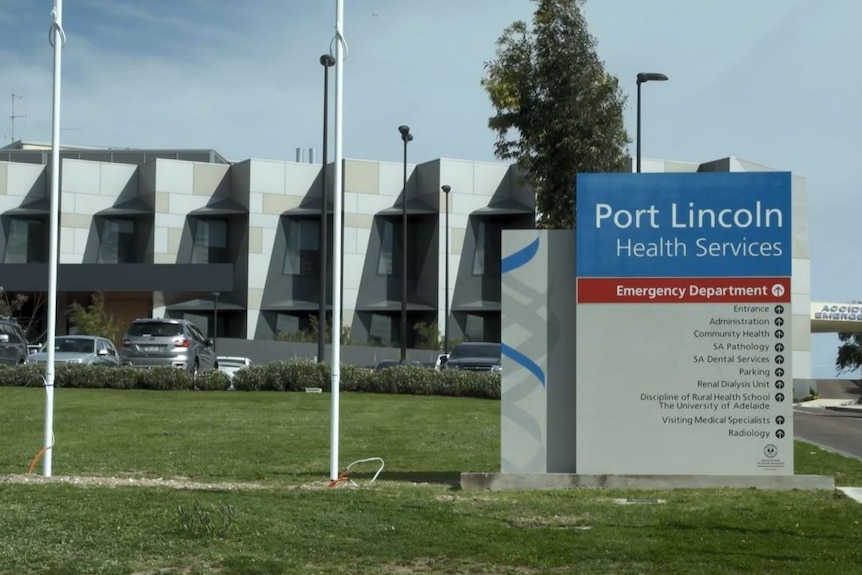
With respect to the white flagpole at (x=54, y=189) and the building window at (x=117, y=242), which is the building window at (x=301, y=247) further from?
the white flagpole at (x=54, y=189)

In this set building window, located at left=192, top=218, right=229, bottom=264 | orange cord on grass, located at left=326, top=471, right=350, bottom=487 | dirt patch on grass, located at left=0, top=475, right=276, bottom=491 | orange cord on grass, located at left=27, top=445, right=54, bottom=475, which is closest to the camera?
dirt patch on grass, located at left=0, top=475, right=276, bottom=491

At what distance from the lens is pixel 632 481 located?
11844mm

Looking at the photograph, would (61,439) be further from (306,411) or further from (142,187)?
(142,187)

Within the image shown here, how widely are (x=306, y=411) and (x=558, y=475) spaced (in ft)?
38.4

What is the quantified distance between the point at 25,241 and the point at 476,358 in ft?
114

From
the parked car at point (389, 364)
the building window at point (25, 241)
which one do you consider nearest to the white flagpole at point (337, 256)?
the parked car at point (389, 364)

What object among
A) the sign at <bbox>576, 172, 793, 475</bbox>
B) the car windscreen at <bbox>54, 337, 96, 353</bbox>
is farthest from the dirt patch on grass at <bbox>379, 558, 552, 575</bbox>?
the car windscreen at <bbox>54, 337, 96, 353</bbox>

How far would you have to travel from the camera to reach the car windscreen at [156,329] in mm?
31109

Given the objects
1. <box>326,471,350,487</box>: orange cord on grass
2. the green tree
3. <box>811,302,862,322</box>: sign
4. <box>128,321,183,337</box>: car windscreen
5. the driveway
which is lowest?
the driveway

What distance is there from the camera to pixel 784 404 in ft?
38.6

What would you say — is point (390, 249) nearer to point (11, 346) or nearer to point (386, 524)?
point (11, 346)

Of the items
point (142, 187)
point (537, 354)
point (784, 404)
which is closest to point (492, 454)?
point (537, 354)

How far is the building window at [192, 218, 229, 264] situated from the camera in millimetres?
59406

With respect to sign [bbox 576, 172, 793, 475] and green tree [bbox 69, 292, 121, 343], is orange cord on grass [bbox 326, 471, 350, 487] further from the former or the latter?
green tree [bbox 69, 292, 121, 343]
